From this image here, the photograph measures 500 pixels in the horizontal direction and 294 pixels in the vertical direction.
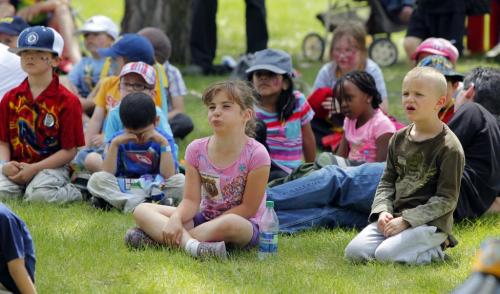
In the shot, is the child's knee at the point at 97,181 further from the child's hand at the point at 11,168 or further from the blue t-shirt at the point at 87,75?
the blue t-shirt at the point at 87,75

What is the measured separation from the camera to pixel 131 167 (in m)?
6.48

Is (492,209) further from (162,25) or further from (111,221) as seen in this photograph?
(162,25)

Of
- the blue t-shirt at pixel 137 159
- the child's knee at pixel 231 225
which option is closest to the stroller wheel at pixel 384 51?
the blue t-shirt at pixel 137 159

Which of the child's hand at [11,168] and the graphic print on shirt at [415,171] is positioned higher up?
the graphic print on shirt at [415,171]

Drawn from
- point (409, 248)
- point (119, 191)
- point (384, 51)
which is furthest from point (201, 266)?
point (384, 51)

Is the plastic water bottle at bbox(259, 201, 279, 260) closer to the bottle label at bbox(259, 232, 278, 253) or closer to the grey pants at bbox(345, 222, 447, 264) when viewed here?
the bottle label at bbox(259, 232, 278, 253)

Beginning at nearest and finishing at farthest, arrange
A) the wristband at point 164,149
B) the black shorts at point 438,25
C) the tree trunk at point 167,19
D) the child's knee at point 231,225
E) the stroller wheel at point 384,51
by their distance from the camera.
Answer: the child's knee at point 231,225, the wristband at point 164,149, the black shorts at point 438,25, the tree trunk at point 167,19, the stroller wheel at point 384,51

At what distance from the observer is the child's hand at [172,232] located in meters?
5.15

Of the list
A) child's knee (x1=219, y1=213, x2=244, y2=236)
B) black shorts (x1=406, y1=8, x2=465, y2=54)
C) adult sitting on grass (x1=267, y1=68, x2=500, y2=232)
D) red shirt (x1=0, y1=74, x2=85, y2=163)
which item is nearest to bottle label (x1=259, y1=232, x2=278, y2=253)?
child's knee (x1=219, y1=213, x2=244, y2=236)

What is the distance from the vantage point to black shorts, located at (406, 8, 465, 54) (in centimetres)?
1021

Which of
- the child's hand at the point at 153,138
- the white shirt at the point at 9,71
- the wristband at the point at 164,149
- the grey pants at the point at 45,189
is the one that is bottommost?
the grey pants at the point at 45,189

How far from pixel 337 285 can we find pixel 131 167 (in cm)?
228

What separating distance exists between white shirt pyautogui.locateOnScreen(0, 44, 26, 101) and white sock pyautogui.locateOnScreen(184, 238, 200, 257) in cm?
255

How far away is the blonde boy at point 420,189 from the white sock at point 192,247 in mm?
815
